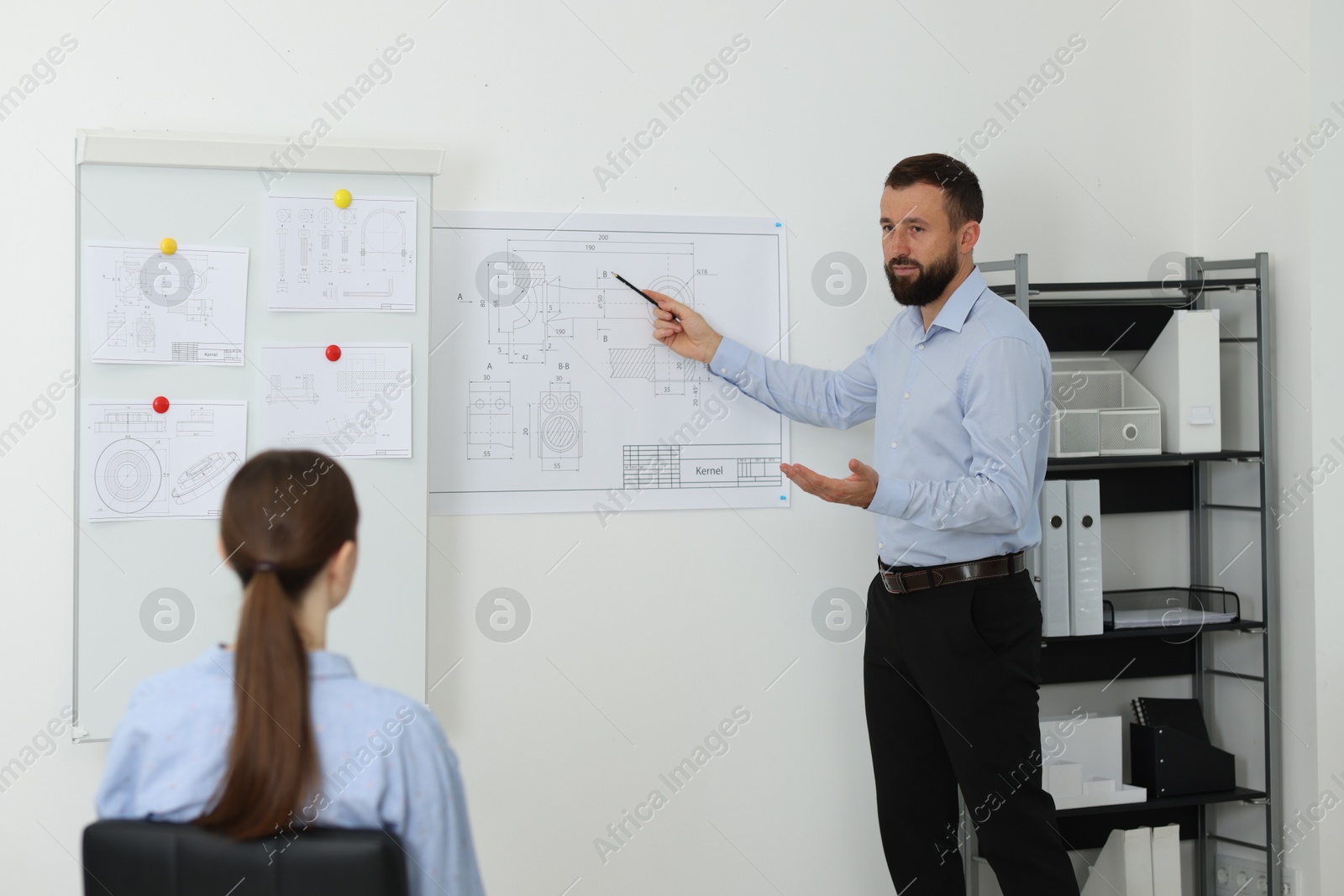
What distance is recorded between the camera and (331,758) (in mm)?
1105

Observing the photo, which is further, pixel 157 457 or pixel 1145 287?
pixel 1145 287

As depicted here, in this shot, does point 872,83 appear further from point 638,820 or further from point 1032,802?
point 638,820

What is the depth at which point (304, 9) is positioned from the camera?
231 centimetres

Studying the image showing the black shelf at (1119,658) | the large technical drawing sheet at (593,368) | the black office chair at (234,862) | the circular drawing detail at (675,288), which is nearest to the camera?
the black office chair at (234,862)

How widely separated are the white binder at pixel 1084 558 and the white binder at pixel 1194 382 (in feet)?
1.03

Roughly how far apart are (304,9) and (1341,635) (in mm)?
2953

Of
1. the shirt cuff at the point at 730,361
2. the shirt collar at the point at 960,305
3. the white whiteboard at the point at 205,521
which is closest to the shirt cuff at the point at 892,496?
the shirt collar at the point at 960,305

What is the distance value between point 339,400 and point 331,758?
4.29 feet

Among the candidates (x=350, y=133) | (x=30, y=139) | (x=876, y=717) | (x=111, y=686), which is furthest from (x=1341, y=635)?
(x=30, y=139)

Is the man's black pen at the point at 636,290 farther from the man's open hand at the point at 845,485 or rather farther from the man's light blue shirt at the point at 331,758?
the man's light blue shirt at the point at 331,758

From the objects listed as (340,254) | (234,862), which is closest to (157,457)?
(340,254)

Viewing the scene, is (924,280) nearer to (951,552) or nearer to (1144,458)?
(951,552)

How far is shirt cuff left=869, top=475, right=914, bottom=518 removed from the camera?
2.04m

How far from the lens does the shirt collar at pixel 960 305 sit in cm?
219
